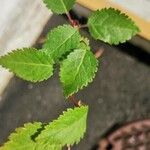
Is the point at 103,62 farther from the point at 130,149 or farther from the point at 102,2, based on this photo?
the point at 130,149

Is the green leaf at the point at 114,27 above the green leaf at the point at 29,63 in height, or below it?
above

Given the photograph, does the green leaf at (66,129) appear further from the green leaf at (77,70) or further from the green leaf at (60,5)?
the green leaf at (60,5)

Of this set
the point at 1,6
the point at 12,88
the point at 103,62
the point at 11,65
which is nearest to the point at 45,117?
the point at 12,88

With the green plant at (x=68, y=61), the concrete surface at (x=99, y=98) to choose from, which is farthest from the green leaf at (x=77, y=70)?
the concrete surface at (x=99, y=98)

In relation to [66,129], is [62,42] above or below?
above

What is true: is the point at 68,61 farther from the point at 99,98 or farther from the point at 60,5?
the point at 99,98

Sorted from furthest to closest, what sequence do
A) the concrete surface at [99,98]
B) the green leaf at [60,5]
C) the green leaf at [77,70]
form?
the concrete surface at [99,98] < the green leaf at [60,5] < the green leaf at [77,70]

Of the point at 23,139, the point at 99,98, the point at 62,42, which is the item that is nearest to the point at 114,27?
the point at 62,42
